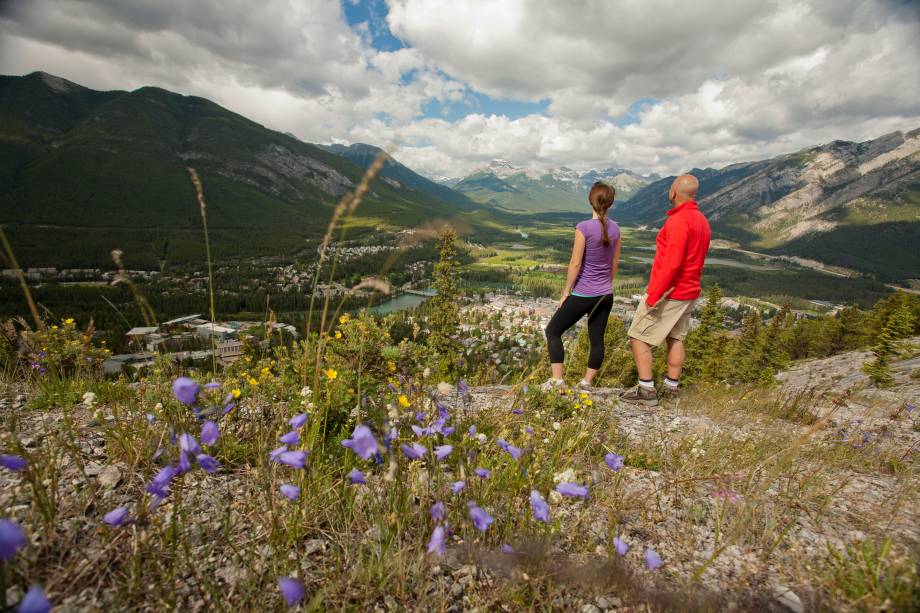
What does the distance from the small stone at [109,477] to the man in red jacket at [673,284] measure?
5.63 m

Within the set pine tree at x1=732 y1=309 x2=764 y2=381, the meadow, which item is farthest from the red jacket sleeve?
pine tree at x1=732 y1=309 x2=764 y2=381

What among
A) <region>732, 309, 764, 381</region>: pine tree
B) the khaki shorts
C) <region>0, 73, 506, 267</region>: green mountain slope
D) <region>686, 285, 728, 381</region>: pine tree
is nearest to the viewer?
the khaki shorts

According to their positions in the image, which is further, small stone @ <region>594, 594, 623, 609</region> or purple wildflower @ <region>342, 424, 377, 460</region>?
small stone @ <region>594, 594, 623, 609</region>

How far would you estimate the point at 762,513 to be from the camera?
2.60 metres

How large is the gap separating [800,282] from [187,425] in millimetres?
220728

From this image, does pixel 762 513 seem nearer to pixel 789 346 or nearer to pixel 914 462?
pixel 914 462

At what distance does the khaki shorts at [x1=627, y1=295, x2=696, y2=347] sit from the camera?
5.53m

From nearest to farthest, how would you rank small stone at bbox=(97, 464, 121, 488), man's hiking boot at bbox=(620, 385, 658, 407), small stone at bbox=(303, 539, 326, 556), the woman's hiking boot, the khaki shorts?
1. small stone at bbox=(303, 539, 326, 556)
2. small stone at bbox=(97, 464, 121, 488)
3. the woman's hiking boot
4. the khaki shorts
5. man's hiking boot at bbox=(620, 385, 658, 407)

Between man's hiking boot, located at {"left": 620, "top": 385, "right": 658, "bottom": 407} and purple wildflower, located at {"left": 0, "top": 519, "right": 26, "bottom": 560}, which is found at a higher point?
purple wildflower, located at {"left": 0, "top": 519, "right": 26, "bottom": 560}

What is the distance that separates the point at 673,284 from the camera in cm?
543

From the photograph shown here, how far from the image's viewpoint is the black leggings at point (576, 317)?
18.6ft

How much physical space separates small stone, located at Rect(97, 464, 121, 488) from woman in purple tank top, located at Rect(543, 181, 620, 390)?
4591mm

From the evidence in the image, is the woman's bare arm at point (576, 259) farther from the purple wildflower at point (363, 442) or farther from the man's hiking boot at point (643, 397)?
the purple wildflower at point (363, 442)

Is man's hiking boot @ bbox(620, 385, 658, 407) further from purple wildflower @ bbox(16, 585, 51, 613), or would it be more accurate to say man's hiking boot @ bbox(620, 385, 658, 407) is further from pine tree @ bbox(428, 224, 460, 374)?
pine tree @ bbox(428, 224, 460, 374)
